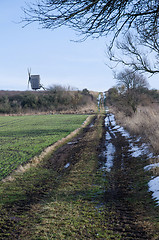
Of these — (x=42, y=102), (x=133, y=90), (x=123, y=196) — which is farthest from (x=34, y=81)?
(x=123, y=196)

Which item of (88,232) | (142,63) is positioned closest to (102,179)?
(88,232)

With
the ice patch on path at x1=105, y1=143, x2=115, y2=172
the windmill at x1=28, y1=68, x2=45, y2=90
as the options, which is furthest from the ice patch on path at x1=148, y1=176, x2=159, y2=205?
the windmill at x1=28, y1=68, x2=45, y2=90

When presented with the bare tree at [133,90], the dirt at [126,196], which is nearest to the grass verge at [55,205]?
the dirt at [126,196]

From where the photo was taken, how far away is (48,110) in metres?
63.5

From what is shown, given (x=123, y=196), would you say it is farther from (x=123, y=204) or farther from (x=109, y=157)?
(x=109, y=157)

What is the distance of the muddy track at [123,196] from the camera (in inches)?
172

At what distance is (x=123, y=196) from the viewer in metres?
6.20

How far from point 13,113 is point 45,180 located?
54.3 m

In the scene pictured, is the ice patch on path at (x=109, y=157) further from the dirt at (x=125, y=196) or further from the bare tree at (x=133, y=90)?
the bare tree at (x=133, y=90)

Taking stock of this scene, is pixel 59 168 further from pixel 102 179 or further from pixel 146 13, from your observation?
pixel 146 13

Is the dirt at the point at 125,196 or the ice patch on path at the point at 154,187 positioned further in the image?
the ice patch on path at the point at 154,187

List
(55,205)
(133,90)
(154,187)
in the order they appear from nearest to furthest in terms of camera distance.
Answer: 1. (55,205)
2. (154,187)
3. (133,90)

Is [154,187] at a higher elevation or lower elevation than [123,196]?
higher

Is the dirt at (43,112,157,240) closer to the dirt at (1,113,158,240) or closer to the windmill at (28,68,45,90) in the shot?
the dirt at (1,113,158,240)
